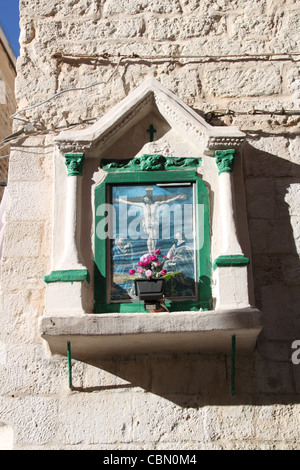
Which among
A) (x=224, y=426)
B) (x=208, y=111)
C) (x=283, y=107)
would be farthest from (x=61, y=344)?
(x=283, y=107)

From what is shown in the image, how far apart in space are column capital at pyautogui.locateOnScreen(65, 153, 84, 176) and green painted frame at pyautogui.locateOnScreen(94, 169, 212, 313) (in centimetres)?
15

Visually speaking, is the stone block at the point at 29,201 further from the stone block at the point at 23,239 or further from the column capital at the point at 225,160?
the column capital at the point at 225,160

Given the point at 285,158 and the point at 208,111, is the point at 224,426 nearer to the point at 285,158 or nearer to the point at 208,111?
the point at 285,158

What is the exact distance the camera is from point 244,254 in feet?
11.5

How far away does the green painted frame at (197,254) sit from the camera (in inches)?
134

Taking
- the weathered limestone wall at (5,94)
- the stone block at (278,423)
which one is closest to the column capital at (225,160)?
the stone block at (278,423)

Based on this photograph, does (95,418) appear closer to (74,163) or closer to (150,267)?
(150,267)

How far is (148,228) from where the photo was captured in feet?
11.8

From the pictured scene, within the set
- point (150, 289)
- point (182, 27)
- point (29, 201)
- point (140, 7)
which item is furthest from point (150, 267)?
point (140, 7)

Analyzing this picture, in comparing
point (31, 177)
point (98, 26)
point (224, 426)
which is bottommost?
point (224, 426)

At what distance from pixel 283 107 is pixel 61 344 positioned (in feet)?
6.74

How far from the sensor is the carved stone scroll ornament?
371cm

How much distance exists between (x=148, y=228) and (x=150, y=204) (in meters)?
0.15

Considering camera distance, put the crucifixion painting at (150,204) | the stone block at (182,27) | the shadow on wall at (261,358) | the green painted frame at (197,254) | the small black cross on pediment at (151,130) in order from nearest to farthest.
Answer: the shadow on wall at (261,358) < the green painted frame at (197,254) < the crucifixion painting at (150,204) < the small black cross on pediment at (151,130) < the stone block at (182,27)
